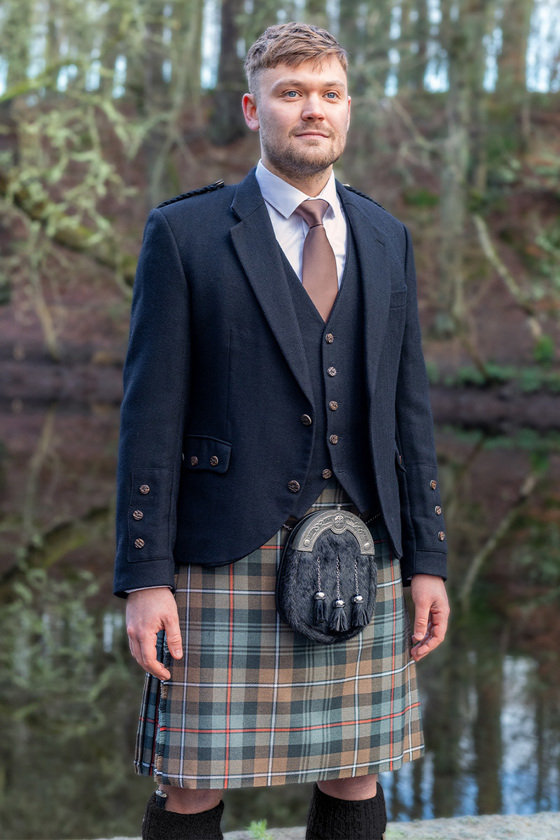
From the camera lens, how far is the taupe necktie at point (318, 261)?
2123 millimetres

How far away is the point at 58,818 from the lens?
3701 millimetres

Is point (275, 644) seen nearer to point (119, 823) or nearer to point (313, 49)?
point (313, 49)

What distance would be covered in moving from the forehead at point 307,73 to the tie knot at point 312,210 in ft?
0.77

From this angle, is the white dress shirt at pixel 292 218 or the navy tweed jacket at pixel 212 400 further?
the white dress shirt at pixel 292 218

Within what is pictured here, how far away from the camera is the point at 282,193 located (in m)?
2.14

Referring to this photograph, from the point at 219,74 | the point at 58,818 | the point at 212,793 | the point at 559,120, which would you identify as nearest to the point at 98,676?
the point at 58,818

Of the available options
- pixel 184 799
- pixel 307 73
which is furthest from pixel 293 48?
pixel 184 799

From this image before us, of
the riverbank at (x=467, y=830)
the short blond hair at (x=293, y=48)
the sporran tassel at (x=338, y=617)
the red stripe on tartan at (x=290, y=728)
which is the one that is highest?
the short blond hair at (x=293, y=48)

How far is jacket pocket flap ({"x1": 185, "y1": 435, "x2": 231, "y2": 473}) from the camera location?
6.73 feet

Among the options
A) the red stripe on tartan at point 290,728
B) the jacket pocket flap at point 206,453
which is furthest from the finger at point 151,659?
the jacket pocket flap at point 206,453

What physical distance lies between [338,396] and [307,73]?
0.65 metres

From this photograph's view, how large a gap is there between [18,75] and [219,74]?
986 centimetres

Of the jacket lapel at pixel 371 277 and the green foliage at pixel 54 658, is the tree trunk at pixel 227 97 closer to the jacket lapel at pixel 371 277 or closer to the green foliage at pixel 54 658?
the green foliage at pixel 54 658

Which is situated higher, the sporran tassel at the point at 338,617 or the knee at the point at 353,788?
the sporran tassel at the point at 338,617
